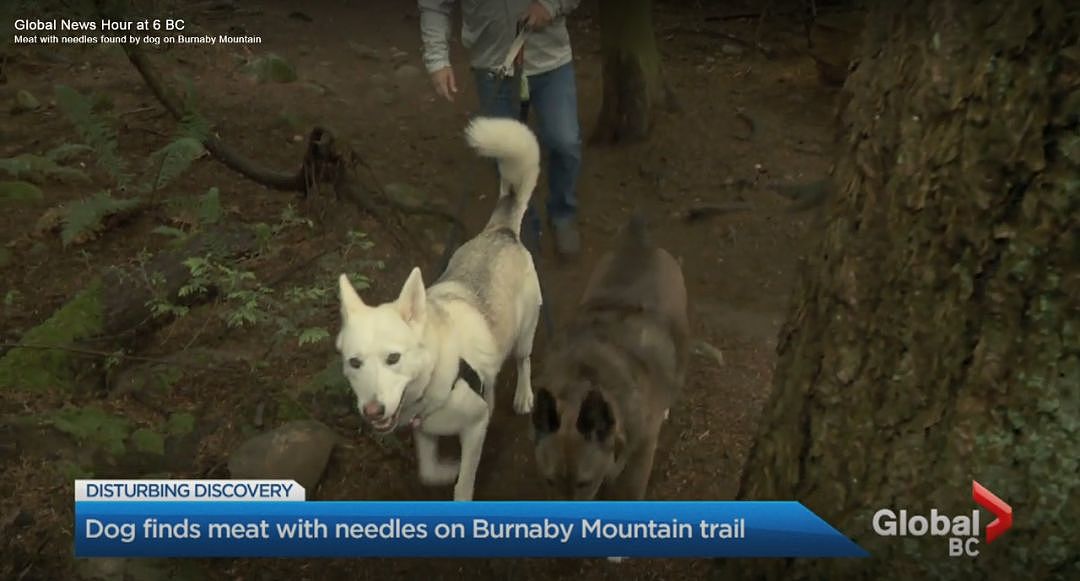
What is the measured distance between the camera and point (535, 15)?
375 centimetres

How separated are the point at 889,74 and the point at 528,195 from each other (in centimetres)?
190

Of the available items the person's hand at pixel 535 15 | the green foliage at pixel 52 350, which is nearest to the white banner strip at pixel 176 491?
the green foliage at pixel 52 350

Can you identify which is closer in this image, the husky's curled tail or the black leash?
the husky's curled tail

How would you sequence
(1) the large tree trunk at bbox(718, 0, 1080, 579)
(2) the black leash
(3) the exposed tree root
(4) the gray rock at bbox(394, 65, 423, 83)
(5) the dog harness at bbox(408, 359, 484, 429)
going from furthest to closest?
(4) the gray rock at bbox(394, 65, 423, 83) < (3) the exposed tree root < (2) the black leash < (5) the dog harness at bbox(408, 359, 484, 429) < (1) the large tree trunk at bbox(718, 0, 1080, 579)

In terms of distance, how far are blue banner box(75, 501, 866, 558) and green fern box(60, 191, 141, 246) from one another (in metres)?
1.85

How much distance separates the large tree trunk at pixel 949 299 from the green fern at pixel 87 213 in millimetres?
3028

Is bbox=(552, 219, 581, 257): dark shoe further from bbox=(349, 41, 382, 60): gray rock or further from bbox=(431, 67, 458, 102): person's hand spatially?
bbox=(349, 41, 382, 60): gray rock

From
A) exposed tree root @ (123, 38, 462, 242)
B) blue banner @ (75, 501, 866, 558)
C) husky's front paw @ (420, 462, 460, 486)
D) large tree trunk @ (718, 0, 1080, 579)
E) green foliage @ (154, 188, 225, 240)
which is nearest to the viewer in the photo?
large tree trunk @ (718, 0, 1080, 579)

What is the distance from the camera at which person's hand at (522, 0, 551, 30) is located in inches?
147

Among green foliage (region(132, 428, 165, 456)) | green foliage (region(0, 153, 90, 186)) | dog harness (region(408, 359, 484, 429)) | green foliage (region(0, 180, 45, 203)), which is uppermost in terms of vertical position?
green foliage (region(0, 153, 90, 186))

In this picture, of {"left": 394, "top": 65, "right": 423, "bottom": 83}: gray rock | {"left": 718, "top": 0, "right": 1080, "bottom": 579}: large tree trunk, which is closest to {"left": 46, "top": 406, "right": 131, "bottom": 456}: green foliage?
{"left": 718, "top": 0, "right": 1080, "bottom": 579}: large tree trunk

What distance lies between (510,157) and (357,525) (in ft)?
5.27

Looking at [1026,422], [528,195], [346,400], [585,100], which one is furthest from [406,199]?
[1026,422]

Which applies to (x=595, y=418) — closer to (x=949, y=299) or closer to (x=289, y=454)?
(x=289, y=454)
